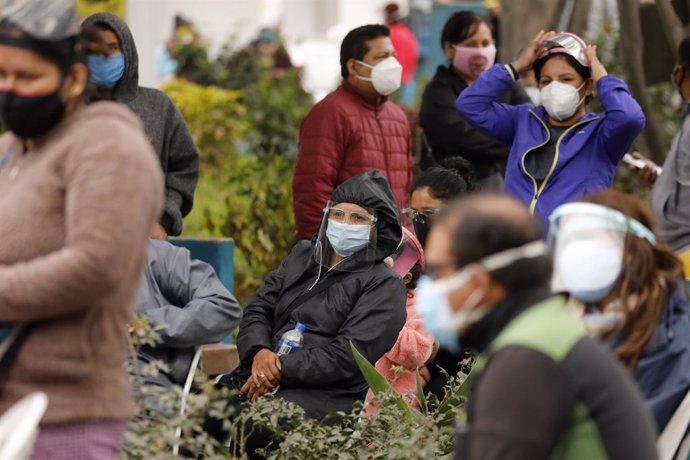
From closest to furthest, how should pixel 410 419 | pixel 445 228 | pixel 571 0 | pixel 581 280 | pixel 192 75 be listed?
pixel 445 228 < pixel 581 280 < pixel 410 419 < pixel 571 0 < pixel 192 75

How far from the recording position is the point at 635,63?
846cm

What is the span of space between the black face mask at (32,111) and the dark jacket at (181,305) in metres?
1.90

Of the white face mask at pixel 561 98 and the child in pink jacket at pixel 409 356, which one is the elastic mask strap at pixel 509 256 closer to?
the child in pink jacket at pixel 409 356

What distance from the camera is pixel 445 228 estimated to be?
9.74 feet

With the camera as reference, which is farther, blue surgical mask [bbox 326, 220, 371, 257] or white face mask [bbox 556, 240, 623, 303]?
blue surgical mask [bbox 326, 220, 371, 257]

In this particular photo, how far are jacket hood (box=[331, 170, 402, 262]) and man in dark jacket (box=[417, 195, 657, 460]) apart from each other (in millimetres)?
2701

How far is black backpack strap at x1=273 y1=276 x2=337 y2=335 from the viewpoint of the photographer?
568 cm

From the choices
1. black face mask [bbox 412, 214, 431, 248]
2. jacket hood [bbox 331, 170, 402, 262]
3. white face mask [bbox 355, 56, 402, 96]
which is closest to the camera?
jacket hood [bbox 331, 170, 402, 262]

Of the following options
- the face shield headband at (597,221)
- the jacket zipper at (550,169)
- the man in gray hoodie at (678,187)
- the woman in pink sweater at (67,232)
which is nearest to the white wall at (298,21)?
the jacket zipper at (550,169)

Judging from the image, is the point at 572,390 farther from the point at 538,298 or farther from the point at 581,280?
the point at 581,280

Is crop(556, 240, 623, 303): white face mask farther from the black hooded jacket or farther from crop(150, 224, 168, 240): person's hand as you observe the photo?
crop(150, 224, 168, 240): person's hand

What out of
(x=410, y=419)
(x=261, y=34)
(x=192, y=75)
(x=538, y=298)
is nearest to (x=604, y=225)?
(x=538, y=298)

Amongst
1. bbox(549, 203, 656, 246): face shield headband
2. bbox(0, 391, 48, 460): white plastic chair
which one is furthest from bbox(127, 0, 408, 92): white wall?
bbox(0, 391, 48, 460): white plastic chair

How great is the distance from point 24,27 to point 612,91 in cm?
342
